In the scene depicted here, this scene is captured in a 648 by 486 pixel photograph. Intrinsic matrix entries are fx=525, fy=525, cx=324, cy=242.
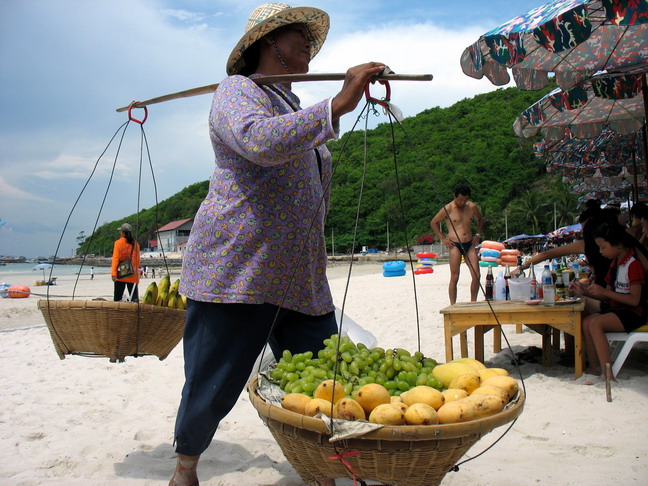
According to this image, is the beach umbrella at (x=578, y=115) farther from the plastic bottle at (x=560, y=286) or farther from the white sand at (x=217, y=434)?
the white sand at (x=217, y=434)

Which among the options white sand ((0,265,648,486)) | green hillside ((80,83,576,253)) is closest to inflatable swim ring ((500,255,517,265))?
white sand ((0,265,648,486))

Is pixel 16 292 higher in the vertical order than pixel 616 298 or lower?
lower

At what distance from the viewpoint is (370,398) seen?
1556mm

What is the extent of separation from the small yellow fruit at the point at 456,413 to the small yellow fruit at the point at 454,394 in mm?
94

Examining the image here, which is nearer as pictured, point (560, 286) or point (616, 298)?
point (616, 298)

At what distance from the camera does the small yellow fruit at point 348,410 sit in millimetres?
1463

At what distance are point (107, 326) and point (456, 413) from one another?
172 centimetres

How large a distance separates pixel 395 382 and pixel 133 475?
1686 millimetres

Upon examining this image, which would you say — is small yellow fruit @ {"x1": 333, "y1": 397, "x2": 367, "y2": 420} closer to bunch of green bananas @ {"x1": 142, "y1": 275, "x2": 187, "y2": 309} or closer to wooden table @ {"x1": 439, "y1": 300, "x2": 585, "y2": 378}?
bunch of green bananas @ {"x1": 142, "y1": 275, "x2": 187, "y2": 309}

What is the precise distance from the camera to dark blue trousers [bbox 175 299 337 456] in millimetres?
1941

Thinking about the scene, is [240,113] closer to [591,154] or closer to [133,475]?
[133,475]

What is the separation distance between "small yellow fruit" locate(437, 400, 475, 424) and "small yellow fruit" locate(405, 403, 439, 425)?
0.03 m

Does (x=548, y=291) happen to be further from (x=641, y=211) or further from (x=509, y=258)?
(x=509, y=258)

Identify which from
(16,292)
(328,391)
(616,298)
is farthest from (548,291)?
(16,292)
